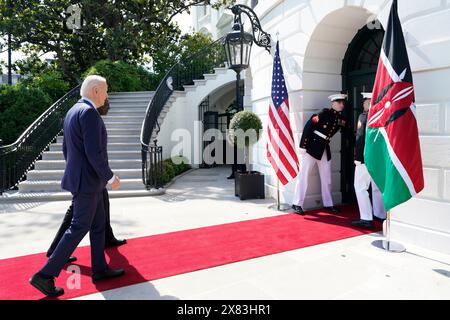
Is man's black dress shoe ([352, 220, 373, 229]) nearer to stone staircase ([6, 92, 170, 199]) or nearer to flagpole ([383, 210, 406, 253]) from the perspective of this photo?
flagpole ([383, 210, 406, 253])

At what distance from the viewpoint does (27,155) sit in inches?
337

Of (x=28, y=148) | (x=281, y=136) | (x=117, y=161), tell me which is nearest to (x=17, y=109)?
(x=28, y=148)

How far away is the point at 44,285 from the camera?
2916mm

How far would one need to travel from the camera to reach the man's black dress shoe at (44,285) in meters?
2.90

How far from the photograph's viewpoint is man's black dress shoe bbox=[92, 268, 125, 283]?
331 cm

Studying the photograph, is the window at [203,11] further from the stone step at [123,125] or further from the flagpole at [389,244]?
the flagpole at [389,244]

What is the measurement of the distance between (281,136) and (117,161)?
15.6ft

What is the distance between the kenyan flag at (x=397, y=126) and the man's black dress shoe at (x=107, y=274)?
304cm

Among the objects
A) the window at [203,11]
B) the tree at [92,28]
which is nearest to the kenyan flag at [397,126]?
the tree at [92,28]

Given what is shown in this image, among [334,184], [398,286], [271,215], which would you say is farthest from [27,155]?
[398,286]

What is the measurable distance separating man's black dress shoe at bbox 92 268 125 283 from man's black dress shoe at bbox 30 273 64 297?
0.39 metres

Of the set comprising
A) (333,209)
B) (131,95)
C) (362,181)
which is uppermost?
(131,95)

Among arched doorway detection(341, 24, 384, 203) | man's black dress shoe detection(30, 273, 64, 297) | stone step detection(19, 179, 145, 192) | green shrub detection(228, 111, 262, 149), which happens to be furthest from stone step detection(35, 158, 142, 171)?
man's black dress shoe detection(30, 273, 64, 297)

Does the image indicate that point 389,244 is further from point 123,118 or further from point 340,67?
point 123,118
